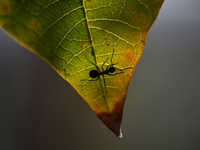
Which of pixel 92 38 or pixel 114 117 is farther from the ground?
pixel 92 38

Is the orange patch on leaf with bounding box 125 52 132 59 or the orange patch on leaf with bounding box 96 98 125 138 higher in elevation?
the orange patch on leaf with bounding box 125 52 132 59

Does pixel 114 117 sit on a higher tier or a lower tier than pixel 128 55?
lower

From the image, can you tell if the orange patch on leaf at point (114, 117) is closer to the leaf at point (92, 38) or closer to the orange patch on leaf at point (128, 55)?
the leaf at point (92, 38)

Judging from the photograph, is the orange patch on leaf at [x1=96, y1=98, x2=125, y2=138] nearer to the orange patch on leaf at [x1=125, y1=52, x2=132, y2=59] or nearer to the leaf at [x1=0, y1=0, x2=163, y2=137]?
the leaf at [x1=0, y1=0, x2=163, y2=137]

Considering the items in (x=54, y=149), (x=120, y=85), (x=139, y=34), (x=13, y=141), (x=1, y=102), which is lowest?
(x=54, y=149)

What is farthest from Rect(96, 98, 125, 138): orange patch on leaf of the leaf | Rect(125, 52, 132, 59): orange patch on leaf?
Rect(125, 52, 132, 59): orange patch on leaf

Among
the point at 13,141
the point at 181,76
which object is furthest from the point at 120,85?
the point at 13,141

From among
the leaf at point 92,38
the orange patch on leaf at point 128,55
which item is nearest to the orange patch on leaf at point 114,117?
the leaf at point 92,38

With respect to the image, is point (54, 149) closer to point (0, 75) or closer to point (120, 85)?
→ point (0, 75)
